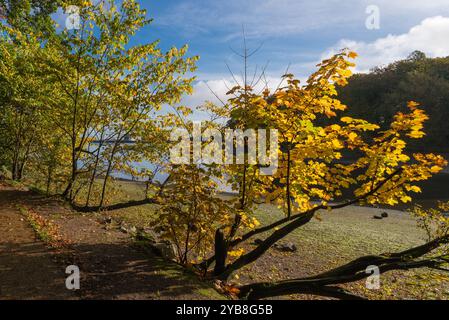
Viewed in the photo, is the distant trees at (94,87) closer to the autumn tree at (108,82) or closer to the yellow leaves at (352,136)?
the autumn tree at (108,82)

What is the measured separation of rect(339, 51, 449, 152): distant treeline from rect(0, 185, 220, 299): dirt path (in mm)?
51101

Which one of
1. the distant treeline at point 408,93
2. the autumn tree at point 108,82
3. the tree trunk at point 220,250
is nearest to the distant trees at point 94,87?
the autumn tree at point 108,82

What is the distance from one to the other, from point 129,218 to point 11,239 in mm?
7570

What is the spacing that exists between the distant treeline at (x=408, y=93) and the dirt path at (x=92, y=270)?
2012 inches

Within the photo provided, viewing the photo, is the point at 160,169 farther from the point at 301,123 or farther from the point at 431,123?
the point at 431,123

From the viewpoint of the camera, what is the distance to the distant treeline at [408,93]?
58.3 m

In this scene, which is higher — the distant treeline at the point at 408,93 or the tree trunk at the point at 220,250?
the distant treeline at the point at 408,93

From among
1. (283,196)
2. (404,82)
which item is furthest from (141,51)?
(404,82)

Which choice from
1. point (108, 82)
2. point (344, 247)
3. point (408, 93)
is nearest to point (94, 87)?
point (108, 82)

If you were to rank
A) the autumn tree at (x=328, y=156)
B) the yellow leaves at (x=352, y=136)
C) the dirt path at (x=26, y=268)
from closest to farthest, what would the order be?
the dirt path at (x=26, y=268)
the autumn tree at (x=328, y=156)
the yellow leaves at (x=352, y=136)

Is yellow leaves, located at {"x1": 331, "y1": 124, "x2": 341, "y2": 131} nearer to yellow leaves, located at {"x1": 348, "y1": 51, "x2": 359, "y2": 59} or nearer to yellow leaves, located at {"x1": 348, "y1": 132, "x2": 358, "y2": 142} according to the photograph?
yellow leaves, located at {"x1": 348, "y1": 132, "x2": 358, "y2": 142}

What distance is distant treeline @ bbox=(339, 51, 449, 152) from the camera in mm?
58312

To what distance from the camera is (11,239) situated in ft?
26.0

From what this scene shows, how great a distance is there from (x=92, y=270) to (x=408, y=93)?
6567 cm
